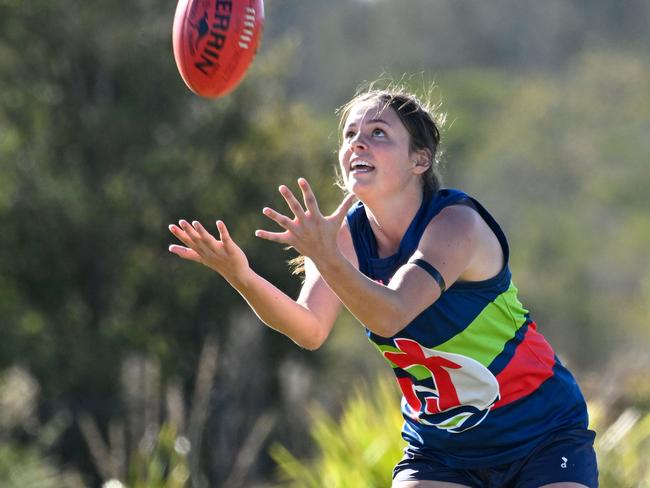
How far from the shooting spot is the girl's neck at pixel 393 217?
4027 millimetres

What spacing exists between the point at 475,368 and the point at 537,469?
1.21 ft

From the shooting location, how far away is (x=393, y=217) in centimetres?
404

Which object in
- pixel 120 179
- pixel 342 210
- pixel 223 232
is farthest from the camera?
pixel 120 179

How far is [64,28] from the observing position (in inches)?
580

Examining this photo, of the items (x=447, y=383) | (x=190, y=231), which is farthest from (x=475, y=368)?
(x=190, y=231)

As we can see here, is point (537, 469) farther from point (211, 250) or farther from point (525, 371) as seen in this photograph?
point (211, 250)

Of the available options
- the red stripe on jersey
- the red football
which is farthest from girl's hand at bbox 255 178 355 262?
the red football

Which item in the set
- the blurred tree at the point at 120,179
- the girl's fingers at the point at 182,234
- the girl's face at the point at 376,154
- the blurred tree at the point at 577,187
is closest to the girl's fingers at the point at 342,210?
the girl's face at the point at 376,154

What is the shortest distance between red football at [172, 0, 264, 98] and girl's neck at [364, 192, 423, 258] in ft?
2.73

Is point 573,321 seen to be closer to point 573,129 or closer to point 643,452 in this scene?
point 573,129

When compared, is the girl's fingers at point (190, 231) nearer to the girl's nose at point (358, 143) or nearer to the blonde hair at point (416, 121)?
the girl's nose at point (358, 143)

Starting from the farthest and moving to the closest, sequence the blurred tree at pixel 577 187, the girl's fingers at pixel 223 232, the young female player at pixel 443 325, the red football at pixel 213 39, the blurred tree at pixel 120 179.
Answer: the blurred tree at pixel 577 187, the blurred tree at pixel 120 179, the red football at pixel 213 39, the young female player at pixel 443 325, the girl's fingers at pixel 223 232

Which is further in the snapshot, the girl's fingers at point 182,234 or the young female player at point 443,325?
the young female player at point 443,325

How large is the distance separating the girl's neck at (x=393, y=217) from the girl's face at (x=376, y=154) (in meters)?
0.04
